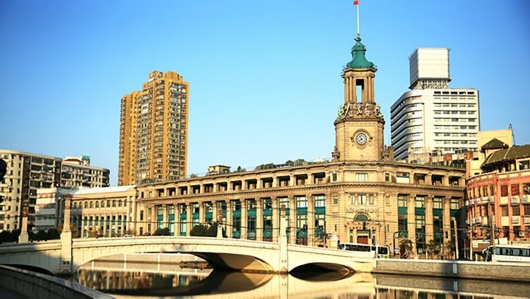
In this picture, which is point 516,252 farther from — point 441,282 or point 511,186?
point 511,186

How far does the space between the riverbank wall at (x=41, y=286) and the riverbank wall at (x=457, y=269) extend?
5137cm

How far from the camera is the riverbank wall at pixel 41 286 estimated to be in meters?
29.9

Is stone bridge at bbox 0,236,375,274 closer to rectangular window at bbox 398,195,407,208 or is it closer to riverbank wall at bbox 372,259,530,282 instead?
riverbank wall at bbox 372,259,530,282

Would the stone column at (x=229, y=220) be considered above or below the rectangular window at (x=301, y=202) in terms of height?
below

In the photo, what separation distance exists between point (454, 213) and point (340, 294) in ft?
181

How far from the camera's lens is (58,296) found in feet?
113

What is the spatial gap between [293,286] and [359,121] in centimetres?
4236

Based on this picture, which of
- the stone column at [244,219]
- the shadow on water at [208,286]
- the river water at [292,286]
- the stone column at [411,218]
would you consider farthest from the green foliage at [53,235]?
the stone column at [411,218]

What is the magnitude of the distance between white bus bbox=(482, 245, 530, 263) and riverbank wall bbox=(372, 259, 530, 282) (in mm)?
3045

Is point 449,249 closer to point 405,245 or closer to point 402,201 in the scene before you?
point 405,245

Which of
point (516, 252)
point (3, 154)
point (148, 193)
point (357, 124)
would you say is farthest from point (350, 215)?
point (3, 154)

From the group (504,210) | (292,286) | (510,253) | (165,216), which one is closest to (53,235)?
(165,216)

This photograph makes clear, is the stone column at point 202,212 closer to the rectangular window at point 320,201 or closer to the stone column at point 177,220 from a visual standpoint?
the stone column at point 177,220

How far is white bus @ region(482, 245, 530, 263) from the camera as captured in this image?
7362cm
